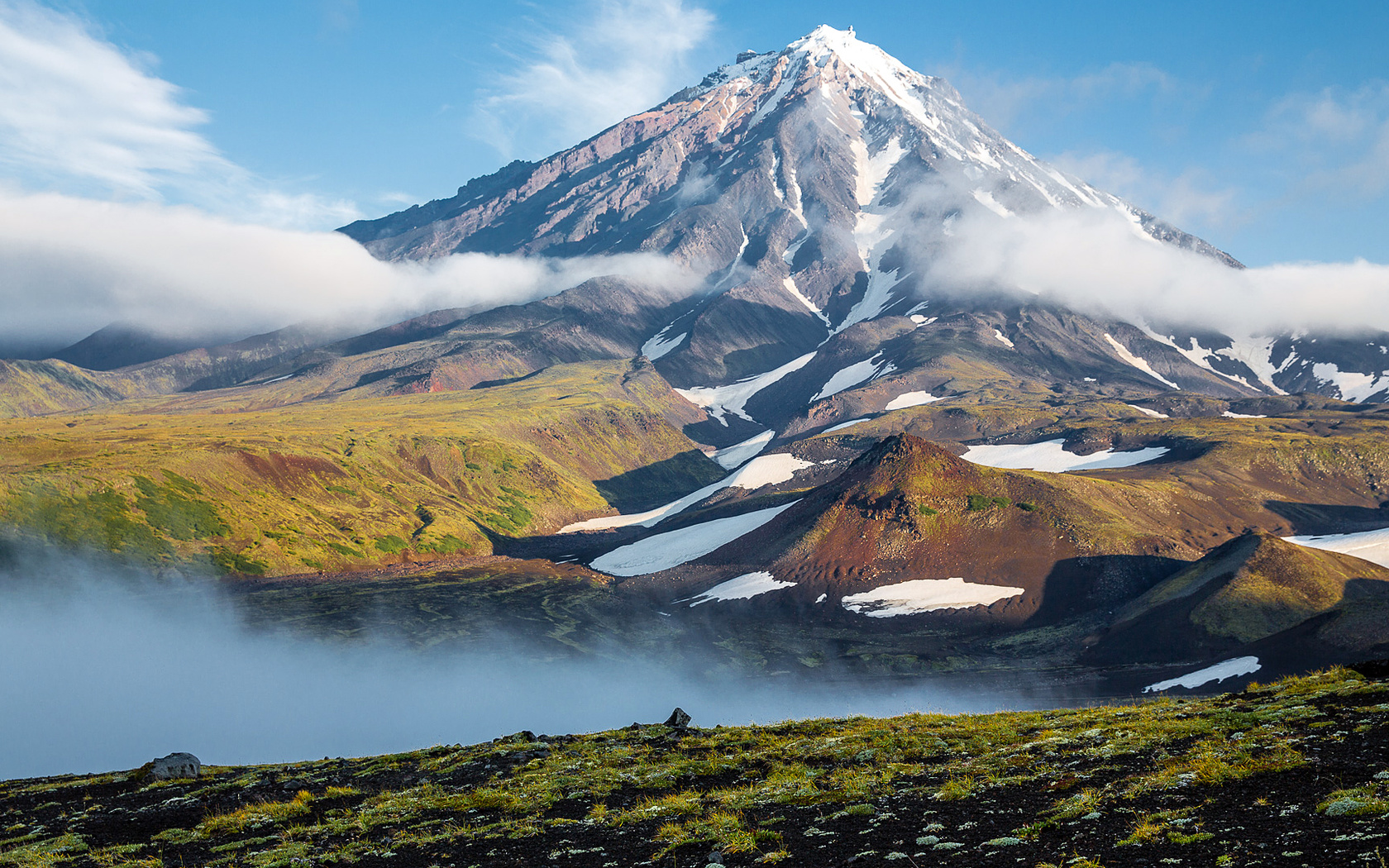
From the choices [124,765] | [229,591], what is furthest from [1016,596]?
[229,591]

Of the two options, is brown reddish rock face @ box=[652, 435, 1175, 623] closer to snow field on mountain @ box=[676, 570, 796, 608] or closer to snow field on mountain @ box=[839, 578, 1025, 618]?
snow field on mountain @ box=[839, 578, 1025, 618]

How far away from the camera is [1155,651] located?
5118 inches

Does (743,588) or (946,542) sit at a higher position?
(946,542)

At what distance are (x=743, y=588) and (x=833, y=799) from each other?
155936 mm

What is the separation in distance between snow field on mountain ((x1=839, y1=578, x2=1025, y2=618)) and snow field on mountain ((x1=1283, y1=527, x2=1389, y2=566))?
201ft

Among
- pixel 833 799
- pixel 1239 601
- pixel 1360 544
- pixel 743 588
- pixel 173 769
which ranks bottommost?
pixel 1239 601

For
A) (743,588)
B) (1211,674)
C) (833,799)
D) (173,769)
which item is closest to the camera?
(833,799)

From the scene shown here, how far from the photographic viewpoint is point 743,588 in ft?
587

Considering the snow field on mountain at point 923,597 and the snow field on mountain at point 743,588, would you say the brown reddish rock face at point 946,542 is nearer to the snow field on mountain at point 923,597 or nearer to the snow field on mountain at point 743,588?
the snow field on mountain at point 923,597

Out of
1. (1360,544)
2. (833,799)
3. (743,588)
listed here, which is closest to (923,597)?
(743,588)

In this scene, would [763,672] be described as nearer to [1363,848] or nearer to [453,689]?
[453,689]

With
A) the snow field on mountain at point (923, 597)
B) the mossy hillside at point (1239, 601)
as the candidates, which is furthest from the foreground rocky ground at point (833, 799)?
the snow field on mountain at point (923, 597)

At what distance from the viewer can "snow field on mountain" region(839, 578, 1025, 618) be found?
16088 centimetres

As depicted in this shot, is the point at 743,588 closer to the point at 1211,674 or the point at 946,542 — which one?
the point at 946,542
